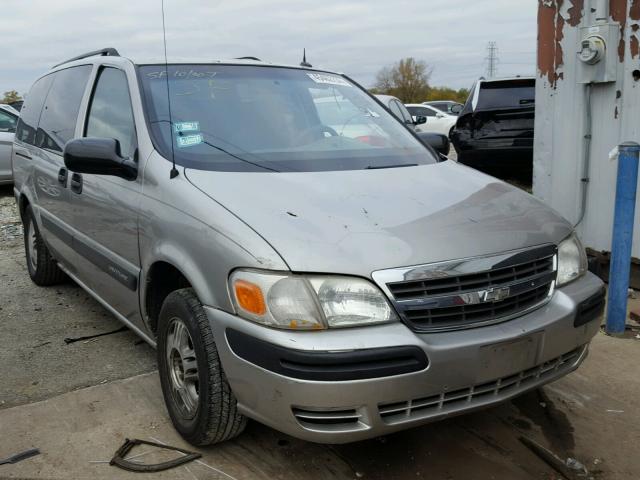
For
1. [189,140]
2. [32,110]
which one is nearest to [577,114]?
[189,140]

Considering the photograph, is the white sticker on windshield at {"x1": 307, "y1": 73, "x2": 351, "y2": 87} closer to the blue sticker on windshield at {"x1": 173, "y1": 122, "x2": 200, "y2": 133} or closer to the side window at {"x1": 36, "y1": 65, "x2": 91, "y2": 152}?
the blue sticker on windshield at {"x1": 173, "y1": 122, "x2": 200, "y2": 133}

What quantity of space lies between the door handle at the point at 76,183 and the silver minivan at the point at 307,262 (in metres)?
0.09

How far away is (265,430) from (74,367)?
1.46 m

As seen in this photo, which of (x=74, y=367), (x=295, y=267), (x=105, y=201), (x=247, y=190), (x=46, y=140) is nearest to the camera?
(x=295, y=267)

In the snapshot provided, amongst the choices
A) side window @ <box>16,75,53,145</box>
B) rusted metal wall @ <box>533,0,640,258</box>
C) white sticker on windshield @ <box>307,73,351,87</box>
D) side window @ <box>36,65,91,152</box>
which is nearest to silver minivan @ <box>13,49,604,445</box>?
white sticker on windshield @ <box>307,73,351,87</box>

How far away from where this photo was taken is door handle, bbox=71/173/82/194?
380 centimetres

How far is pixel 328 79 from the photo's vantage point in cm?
407

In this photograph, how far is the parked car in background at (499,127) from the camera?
9.12 m

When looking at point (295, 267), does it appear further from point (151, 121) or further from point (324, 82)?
point (324, 82)

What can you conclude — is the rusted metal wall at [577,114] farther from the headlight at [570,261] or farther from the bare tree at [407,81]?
the bare tree at [407,81]

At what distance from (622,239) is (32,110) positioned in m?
4.50

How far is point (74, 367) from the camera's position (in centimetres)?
382

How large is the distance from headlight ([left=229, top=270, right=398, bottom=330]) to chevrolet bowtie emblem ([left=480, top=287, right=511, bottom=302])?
0.36 meters

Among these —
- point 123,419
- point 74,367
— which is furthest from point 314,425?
point 74,367
